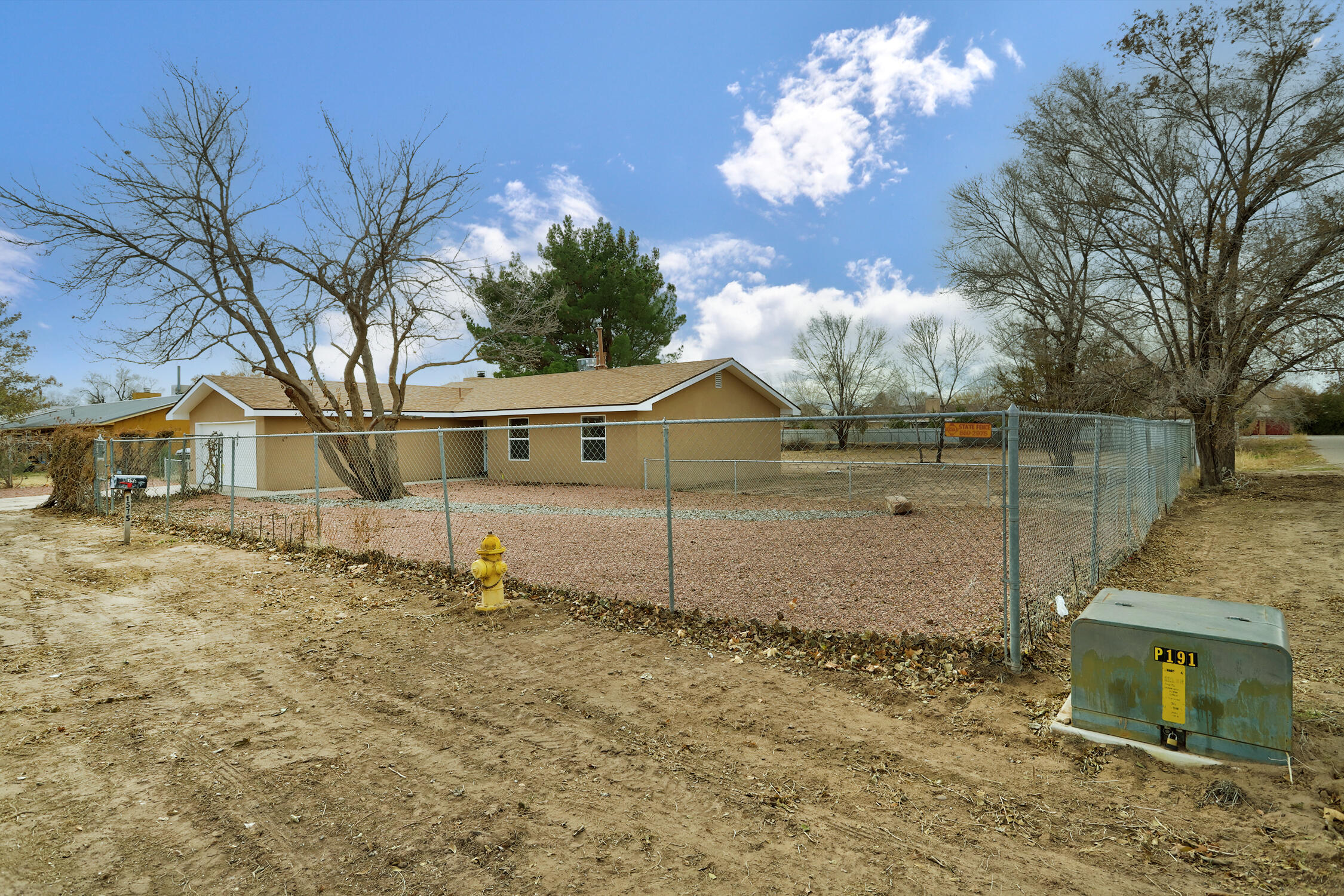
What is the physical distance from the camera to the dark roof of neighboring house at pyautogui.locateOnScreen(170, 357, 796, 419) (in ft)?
61.9

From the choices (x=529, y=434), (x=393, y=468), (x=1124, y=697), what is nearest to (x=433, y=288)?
(x=393, y=468)

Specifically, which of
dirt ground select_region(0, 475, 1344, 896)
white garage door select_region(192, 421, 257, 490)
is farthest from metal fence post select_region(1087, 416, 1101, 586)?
white garage door select_region(192, 421, 257, 490)

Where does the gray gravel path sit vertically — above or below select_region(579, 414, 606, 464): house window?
below

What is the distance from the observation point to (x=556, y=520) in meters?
12.8

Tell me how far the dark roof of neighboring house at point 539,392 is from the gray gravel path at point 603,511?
188 inches

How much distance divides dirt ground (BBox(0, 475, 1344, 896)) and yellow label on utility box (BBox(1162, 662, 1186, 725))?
0.26m

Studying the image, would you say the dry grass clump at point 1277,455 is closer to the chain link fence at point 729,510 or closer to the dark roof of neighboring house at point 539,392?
the chain link fence at point 729,510

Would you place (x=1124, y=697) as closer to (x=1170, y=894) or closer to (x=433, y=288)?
(x=1170, y=894)

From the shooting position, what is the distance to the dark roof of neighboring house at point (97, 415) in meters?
30.1

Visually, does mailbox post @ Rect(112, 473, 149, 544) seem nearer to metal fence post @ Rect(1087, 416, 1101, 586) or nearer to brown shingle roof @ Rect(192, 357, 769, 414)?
brown shingle roof @ Rect(192, 357, 769, 414)

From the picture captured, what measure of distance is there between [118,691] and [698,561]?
19.3ft

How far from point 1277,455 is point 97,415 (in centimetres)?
5824

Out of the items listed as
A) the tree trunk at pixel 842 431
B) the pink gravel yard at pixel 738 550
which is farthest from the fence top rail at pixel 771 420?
the tree trunk at pixel 842 431

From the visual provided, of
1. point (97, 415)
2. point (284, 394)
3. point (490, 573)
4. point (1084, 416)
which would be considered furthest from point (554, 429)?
point (97, 415)
